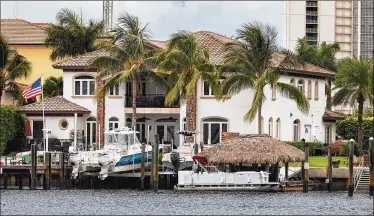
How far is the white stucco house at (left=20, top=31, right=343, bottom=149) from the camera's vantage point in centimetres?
10031

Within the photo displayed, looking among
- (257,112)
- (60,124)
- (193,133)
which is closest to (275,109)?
(257,112)

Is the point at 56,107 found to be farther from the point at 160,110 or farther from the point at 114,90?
the point at 160,110

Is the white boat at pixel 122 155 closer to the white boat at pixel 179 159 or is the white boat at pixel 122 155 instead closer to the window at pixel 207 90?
the white boat at pixel 179 159

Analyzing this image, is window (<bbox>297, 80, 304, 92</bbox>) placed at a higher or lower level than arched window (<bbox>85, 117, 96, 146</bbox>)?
higher

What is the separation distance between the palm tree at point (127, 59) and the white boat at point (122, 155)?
943 cm

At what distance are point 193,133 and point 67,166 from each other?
10882 mm

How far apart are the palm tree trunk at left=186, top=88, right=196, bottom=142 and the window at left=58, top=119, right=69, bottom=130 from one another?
32.1ft

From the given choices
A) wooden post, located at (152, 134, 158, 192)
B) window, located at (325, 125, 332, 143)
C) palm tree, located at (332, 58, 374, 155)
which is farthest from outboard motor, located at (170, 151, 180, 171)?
window, located at (325, 125, 332, 143)

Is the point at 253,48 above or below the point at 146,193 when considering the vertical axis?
above

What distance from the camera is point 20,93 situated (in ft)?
359

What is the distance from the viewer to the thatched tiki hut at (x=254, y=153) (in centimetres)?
8331

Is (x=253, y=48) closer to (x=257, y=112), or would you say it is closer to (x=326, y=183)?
(x=257, y=112)

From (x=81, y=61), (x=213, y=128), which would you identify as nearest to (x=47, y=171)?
(x=213, y=128)

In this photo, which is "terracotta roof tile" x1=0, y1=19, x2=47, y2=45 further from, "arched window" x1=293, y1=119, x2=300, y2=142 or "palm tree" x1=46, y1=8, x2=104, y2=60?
"arched window" x1=293, y1=119, x2=300, y2=142
